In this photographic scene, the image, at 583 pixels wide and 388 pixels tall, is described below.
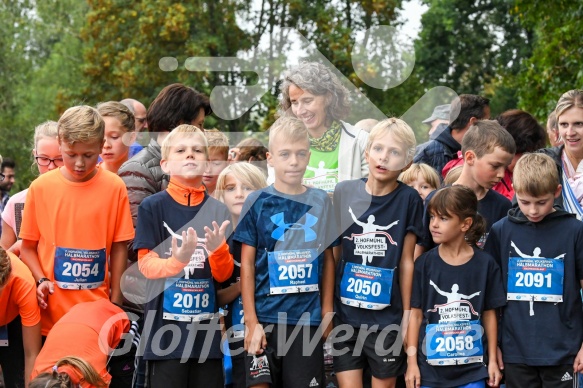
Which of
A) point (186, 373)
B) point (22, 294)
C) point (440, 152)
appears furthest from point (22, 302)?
point (440, 152)

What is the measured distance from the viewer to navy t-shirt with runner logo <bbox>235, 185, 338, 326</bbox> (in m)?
4.95

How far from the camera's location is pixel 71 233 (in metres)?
5.07

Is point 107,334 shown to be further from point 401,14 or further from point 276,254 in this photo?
point 401,14

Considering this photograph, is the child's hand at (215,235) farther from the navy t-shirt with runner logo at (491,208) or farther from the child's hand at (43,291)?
the navy t-shirt with runner logo at (491,208)

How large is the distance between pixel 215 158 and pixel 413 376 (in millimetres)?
1935

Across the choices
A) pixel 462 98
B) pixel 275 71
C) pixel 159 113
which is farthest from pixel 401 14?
pixel 159 113

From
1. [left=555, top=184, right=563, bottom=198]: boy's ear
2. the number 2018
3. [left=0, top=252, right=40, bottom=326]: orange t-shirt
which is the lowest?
[left=0, top=252, right=40, bottom=326]: orange t-shirt

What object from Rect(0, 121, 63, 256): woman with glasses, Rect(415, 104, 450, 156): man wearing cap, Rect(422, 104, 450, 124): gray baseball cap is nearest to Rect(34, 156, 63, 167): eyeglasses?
Rect(0, 121, 63, 256): woman with glasses

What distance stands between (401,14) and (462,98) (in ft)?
54.9

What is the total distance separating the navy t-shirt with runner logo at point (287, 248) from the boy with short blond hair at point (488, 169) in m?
0.98

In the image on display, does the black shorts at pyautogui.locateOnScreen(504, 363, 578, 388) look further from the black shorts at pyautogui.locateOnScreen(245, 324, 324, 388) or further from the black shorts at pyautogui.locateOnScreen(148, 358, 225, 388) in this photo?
the black shorts at pyautogui.locateOnScreen(148, 358, 225, 388)

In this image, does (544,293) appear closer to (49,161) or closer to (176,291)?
(176,291)

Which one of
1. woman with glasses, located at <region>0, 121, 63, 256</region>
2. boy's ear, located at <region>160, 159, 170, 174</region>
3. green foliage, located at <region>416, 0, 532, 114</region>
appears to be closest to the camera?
boy's ear, located at <region>160, 159, 170, 174</region>

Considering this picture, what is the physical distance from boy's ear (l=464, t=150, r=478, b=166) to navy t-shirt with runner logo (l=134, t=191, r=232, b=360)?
1593 mm
